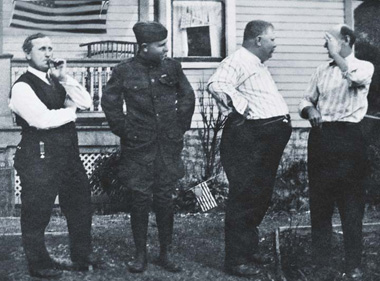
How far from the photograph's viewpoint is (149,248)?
640 cm

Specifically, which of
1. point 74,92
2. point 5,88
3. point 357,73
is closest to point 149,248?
point 74,92

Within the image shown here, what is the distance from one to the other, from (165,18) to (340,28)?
22.1 feet

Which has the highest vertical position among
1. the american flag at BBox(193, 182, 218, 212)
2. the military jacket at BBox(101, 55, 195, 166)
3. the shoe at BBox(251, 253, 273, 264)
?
the military jacket at BBox(101, 55, 195, 166)

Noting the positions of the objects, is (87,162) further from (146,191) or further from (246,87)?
(246,87)

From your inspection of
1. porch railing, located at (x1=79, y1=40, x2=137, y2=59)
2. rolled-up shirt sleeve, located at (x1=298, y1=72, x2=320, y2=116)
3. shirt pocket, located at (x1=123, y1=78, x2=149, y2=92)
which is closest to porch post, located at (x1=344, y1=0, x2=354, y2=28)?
porch railing, located at (x1=79, y1=40, x2=137, y2=59)

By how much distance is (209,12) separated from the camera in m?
12.2

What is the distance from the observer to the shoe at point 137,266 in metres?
5.37

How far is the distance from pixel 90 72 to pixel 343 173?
21.9 feet

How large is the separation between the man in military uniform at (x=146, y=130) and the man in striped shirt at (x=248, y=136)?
1.45 ft

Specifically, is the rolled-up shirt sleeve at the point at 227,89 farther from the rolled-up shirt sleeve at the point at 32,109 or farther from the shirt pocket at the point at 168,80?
the rolled-up shirt sleeve at the point at 32,109

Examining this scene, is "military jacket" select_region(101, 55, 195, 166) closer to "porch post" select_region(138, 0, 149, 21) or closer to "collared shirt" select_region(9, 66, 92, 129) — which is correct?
"collared shirt" select_region(9, 66, 92, 129)

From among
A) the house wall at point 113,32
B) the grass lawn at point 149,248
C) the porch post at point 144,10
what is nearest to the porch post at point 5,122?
the grass lawn at point 149,248

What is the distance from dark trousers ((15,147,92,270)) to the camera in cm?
515

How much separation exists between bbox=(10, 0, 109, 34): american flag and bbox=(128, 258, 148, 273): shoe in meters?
7.19
